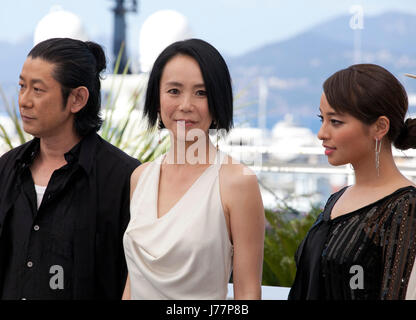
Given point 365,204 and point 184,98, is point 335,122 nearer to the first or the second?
point 365,204

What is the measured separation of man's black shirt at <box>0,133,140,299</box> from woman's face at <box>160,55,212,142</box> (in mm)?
331

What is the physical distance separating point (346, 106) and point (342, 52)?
137255 mm

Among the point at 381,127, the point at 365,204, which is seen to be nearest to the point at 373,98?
the point at 381,127

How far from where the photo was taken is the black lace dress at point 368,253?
1.53 m

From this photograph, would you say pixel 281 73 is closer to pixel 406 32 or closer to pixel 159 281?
pixel 406 32

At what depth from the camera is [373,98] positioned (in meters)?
1.63

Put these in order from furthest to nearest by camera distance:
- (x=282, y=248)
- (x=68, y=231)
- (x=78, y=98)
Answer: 1. (x=282, y=248)
2. (x=78, y=98)
3. (x=68, y=231)

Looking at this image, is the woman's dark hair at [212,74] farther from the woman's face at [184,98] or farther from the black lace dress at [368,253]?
the black lace dress at [368,253]

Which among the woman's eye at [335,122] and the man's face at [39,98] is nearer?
the woman's eye at [335,122]

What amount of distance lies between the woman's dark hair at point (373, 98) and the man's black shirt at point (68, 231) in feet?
2.32

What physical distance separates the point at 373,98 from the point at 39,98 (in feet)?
3.12

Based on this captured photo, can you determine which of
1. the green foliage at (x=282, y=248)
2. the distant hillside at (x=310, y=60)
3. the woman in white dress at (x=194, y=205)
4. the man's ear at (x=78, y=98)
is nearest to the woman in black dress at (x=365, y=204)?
the woman in white dress at (x=194, y=205)

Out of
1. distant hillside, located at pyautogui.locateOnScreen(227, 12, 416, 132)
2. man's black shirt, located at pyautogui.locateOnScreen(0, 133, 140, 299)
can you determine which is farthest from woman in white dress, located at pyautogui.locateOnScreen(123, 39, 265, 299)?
distant hillside, located at pyautogui.locateOnScreen(227, 12, 416, 132)

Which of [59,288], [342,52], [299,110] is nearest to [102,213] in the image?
[59,288]
